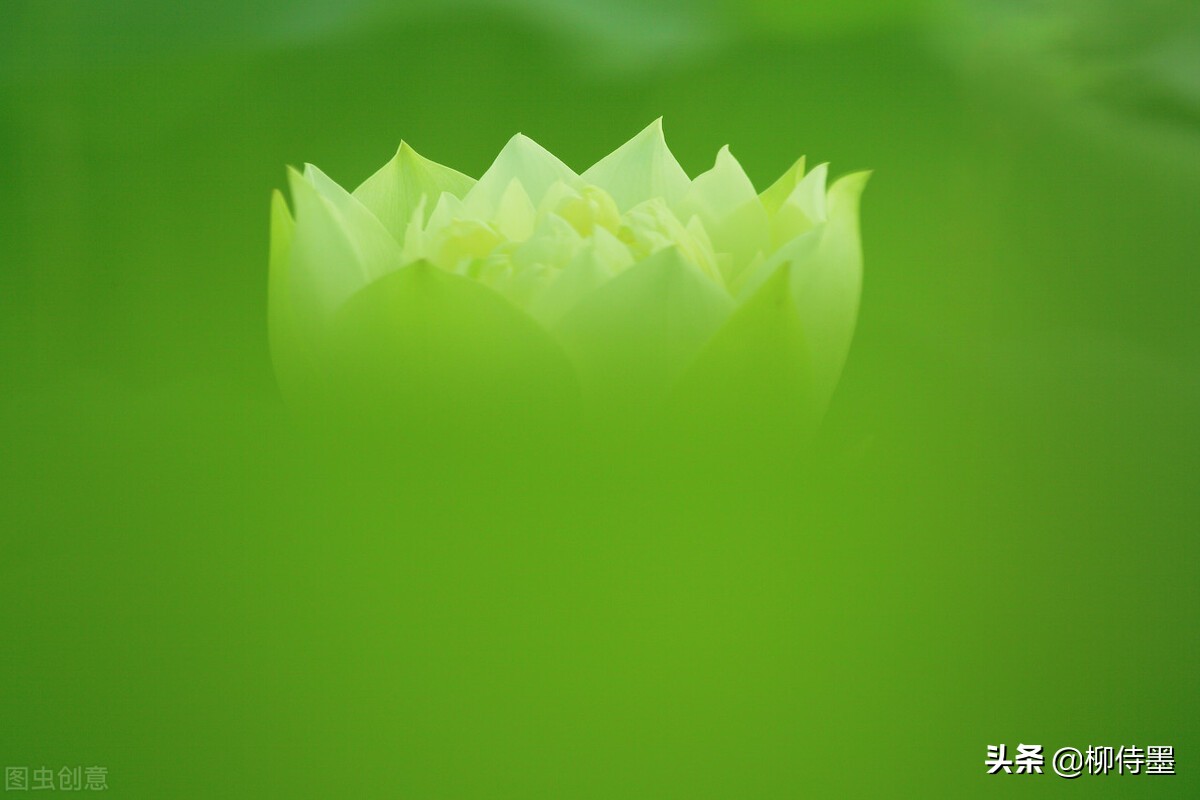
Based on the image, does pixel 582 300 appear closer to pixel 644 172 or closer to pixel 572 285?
pixel 572 285

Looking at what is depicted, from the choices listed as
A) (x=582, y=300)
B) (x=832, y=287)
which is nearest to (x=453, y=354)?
(x=582, y=300)

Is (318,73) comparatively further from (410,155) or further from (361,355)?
(361,355)

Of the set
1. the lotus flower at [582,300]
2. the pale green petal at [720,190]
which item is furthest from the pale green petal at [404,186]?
the pale green petal at [720,190]

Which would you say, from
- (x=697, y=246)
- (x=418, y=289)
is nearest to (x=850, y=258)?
(x=697, y=246)

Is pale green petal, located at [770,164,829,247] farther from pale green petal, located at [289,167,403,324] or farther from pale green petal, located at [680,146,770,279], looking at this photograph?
pale green petal, located at [289,167,403,324]

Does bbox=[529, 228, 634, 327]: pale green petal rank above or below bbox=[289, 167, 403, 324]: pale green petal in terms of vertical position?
below

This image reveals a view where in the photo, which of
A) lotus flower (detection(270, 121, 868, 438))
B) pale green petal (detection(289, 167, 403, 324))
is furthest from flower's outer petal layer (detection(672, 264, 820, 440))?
pale green petal (detection(289, 167, 403, 324))
